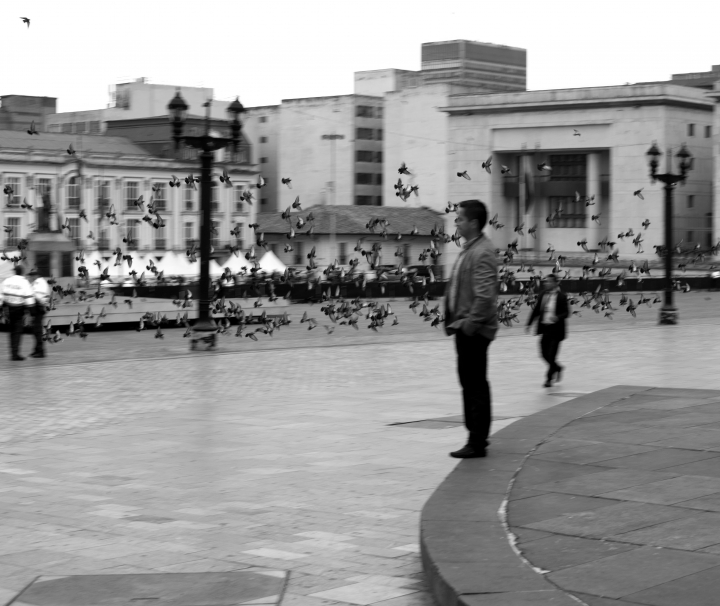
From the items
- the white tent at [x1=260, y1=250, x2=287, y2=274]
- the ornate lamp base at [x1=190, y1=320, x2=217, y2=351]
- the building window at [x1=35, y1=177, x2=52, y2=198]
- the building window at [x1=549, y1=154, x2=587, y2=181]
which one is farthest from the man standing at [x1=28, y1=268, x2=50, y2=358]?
the building window at [x1=549, y1=154, x2=587, y2=181]

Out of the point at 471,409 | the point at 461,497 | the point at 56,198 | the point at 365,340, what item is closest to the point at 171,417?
the point at 471,409

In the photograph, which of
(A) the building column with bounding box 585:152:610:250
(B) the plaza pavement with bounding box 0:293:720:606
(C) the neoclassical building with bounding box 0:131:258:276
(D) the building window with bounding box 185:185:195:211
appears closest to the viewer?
(B) the plaza pavement with bounding box 0:293:720:606

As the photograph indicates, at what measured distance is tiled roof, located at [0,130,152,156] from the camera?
85875 millimetres

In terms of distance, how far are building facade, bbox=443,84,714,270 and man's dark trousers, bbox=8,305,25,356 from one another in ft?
217

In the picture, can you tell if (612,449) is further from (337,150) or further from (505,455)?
(337,150)

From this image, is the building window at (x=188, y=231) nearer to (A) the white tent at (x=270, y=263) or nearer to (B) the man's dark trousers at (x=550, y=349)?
(A) the white tent at (x=270, y=263)

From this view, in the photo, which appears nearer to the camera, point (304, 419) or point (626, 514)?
point (626, 514)

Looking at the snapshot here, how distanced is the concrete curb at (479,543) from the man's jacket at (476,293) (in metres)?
0.89

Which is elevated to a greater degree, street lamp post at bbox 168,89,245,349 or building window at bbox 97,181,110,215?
building window at bbox 97,181,110,215

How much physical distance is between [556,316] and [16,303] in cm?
928

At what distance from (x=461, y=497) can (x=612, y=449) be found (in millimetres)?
1976

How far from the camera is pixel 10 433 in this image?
11.6 meters

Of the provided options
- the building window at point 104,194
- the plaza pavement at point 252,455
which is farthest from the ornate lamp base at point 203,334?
the building window at point 104,194

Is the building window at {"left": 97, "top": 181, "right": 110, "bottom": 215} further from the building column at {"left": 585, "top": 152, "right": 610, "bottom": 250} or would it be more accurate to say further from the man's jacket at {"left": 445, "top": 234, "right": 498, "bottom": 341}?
the man's jacket at {"left": 445, "top": 234, "right": 498, "bottom": 341}
